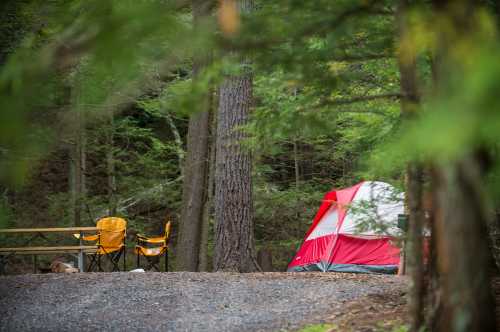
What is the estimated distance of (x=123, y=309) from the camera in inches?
228

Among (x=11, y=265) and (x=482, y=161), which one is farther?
(x=11, y=265)

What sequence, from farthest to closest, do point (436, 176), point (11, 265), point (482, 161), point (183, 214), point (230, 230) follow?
point (11, 265) → point (183, 214) → point (230, 230) → point (482, 161) → point (436, 176)

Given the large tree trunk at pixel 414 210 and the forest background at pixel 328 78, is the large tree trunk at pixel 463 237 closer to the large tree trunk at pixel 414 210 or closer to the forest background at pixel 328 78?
the forest background at pixel 328 78

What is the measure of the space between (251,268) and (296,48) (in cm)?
536

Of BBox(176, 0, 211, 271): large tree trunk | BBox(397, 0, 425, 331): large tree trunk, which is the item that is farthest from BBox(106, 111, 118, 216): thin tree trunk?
BBox(397, 0, 425, 331): large tree trunk

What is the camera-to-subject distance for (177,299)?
20.0 ft

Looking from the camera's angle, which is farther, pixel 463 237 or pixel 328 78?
pixel 328 78

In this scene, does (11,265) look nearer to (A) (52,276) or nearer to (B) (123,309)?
(A) (52,276)

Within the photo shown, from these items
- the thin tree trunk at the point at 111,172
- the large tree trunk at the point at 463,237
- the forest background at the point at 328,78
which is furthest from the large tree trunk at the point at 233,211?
the thin tree trunk at the point at 111,172

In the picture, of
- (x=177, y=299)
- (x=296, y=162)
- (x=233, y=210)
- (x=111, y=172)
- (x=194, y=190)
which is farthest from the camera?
(x=296, y=162)

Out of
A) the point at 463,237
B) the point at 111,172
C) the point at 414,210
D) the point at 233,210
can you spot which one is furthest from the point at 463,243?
the point at 111,172

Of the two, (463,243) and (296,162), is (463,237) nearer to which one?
(463,243)

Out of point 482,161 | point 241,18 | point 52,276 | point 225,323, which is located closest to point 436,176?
point 482,161

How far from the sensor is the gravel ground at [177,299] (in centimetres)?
529
